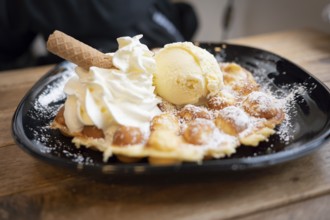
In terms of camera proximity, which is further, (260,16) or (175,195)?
(260,16)

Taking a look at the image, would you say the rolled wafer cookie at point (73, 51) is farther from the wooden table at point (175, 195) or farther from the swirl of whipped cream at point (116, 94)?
the wooden table at point (175, 195)

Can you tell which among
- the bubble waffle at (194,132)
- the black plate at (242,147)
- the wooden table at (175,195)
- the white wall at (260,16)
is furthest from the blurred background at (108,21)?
the wooden table at (175,195)

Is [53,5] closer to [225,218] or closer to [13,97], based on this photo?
[13,97]

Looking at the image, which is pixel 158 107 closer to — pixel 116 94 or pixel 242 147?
pixel 116 94

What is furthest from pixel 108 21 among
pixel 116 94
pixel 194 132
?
pixel 194 132

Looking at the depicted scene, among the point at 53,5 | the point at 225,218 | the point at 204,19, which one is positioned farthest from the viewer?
the point at 204,19

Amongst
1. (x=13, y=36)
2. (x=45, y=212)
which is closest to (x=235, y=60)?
(x=45, y=212)

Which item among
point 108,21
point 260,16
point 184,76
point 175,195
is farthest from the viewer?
point 260,16
